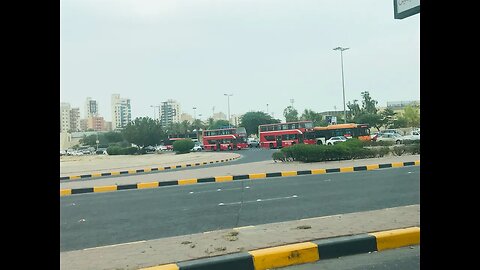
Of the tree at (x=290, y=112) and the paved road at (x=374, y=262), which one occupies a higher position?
the tree at (x=290, y=112)

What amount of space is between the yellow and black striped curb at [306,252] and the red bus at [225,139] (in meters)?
37.7

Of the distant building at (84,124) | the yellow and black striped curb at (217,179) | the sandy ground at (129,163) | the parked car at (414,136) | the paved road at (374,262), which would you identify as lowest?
the sandy ground at (129,163)

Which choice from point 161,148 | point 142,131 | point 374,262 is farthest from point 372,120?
point 374,262

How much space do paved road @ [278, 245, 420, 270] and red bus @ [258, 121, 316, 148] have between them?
2853 centimetres

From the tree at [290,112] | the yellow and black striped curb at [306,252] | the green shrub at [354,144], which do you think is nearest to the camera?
the yellow and black striped curb at [306,252]


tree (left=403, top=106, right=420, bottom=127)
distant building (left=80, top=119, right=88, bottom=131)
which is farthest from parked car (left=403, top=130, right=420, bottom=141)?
distant building (left=80, top=119, right=88, bottom=131)

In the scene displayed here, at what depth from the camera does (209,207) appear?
24.3ft

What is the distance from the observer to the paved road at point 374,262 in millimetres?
3780

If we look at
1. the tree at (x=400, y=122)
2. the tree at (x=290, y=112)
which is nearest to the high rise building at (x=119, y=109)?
the tree at (x=290, y=112)

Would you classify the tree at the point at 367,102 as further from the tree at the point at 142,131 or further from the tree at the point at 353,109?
the tree at the point at 142,131

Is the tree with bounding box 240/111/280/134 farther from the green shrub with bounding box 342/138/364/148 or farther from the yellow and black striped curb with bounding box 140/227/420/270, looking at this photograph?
the yellow and black striped curb with bounding box 140/227/420/270

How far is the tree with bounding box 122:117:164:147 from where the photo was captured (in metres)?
44.6
